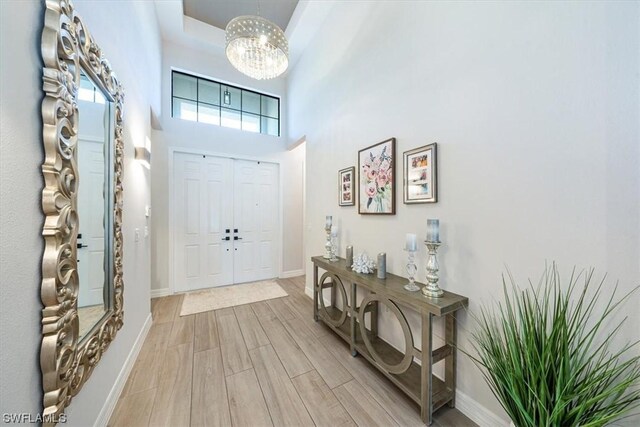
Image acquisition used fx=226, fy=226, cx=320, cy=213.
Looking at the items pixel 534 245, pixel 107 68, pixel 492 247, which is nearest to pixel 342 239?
pixel 492 247

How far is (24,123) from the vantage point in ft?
2.56

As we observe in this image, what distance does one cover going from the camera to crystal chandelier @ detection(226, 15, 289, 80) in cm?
212

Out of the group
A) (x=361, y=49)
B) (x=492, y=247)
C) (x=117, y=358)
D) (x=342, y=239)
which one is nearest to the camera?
(x=492, y=247)

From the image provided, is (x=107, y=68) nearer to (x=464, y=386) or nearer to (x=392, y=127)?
(x=392, y=127)

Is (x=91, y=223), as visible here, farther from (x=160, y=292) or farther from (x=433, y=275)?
(x=160, y=292)

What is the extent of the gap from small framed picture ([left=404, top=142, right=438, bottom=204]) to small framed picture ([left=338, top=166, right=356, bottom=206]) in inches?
29.6

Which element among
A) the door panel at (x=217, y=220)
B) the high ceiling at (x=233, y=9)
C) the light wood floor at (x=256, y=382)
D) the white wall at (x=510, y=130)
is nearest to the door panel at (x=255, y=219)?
the door panel at (x=217, y=220)

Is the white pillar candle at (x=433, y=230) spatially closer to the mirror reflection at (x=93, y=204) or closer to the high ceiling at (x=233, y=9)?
the mirror reflection at (x=93, y=204)

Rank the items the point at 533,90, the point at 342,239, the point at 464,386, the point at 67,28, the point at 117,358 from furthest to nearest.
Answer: the point at 342,239, the point at 117,358, the point at 464,386, the point at 533,90, the point at 67,28

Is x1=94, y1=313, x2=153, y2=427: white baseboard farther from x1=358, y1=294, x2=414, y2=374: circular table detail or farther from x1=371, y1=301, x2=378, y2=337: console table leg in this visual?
x1=371, y1=301, x2=378, y2=337: console table leg

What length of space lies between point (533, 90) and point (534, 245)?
83 cm

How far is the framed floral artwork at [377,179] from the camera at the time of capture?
6.68ft

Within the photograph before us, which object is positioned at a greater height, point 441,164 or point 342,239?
point 441,164

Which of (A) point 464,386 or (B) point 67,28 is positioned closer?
(B) point 67,28
